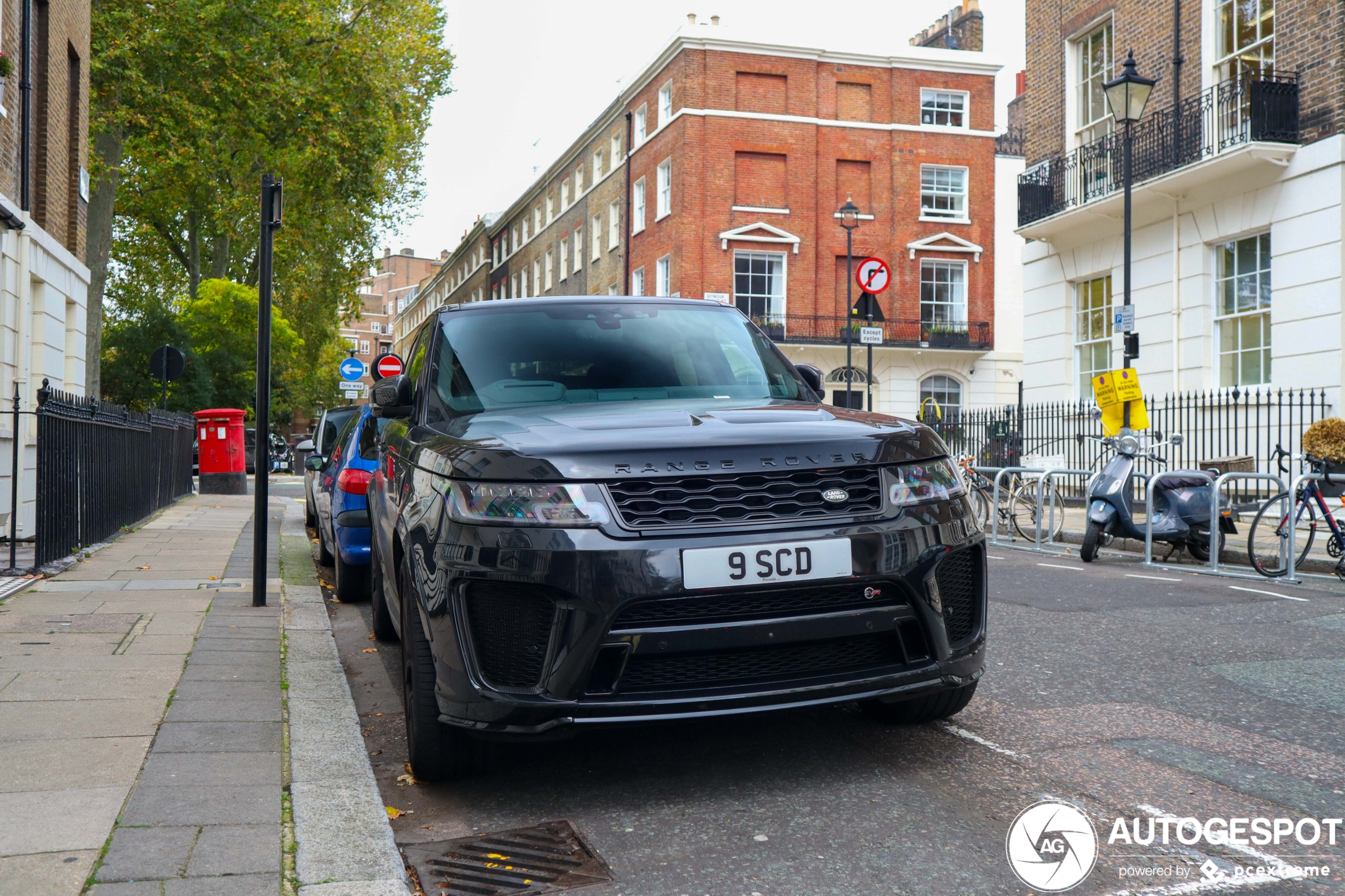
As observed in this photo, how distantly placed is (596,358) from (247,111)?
71.2ft

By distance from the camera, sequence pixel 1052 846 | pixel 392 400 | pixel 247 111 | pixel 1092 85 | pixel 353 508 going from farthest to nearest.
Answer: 1. pixel 247 111
2. pixel 1092 85
3. pixel 353 508
4. pixel 392 400
5. pixel 1052 846

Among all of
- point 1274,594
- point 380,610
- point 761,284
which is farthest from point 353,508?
point 761,284

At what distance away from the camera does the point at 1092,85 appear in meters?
19.0

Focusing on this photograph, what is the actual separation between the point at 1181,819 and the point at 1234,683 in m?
2.13

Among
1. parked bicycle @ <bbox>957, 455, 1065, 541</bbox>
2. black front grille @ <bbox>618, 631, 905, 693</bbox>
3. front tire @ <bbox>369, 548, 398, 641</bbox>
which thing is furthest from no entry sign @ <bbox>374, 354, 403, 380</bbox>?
black front grille @ <bbox>618, 631, 905, 693</bbox>

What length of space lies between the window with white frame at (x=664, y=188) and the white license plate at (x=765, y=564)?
114 feet

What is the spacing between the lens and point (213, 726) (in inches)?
170

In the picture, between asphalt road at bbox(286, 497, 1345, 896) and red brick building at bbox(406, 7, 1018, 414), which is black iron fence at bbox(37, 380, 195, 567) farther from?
red brick building at bbox(406, 7, 1018, 414)

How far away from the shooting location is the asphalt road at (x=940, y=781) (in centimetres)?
302

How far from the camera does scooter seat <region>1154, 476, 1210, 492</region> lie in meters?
10.2

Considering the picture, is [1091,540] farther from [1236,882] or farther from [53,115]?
[53,115]

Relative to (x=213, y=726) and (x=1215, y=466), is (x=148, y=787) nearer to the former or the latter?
(x=213, y=726)

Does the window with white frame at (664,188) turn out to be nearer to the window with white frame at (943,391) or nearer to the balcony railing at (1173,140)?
the window with white frame at (943,391)

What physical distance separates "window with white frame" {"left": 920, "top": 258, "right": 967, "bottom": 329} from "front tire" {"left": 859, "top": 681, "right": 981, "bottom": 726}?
34.6 m
